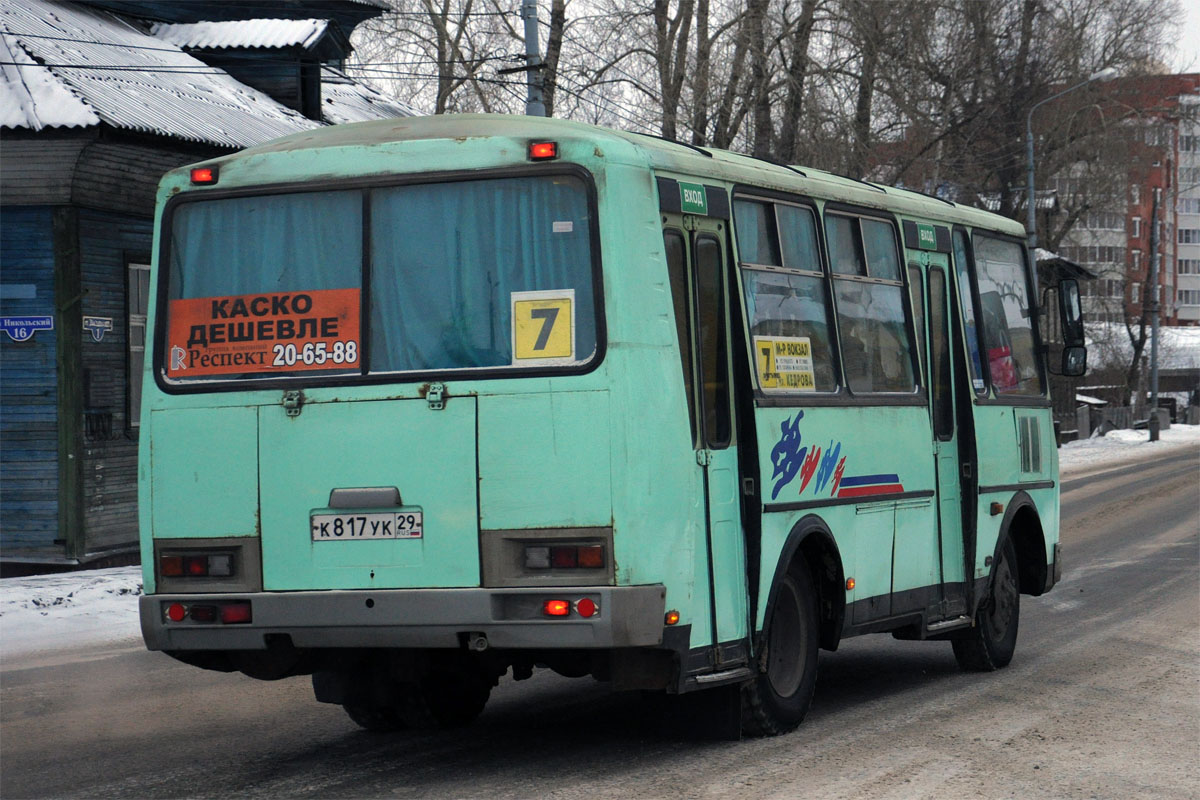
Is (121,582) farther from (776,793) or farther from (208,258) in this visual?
(776,793)

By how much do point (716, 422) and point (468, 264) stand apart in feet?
4.29

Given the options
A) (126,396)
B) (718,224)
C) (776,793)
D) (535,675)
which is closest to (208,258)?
(718,224)

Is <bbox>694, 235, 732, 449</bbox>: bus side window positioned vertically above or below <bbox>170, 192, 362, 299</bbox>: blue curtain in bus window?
below

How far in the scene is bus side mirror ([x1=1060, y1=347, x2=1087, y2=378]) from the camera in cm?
1184

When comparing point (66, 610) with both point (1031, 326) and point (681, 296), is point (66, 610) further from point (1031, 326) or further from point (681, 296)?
point (681, 296)

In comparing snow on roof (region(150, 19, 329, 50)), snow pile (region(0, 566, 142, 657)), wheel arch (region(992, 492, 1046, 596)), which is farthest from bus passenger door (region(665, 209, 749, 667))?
snow on roof (region(150, 19, 329, 50))

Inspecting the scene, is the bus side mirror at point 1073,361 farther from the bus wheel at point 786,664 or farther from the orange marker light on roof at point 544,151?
the orange marker light on roof at point 544,151

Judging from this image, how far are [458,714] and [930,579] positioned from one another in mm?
2899

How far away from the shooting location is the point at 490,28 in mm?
38344

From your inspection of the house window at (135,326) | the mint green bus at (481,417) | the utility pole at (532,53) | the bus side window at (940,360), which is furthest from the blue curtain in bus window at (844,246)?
the utility pole at (532,53)

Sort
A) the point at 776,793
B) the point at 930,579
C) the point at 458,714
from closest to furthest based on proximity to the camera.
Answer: the point at 776,793, the point at 458,714, the point at 930,579

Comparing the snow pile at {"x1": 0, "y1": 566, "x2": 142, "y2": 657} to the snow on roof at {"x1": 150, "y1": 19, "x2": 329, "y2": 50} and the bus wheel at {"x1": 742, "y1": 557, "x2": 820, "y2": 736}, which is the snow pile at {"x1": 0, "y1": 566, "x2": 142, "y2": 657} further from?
the snow on roof at {"x1": 150, "y1": 19, "x2": 329, "y2": 50}

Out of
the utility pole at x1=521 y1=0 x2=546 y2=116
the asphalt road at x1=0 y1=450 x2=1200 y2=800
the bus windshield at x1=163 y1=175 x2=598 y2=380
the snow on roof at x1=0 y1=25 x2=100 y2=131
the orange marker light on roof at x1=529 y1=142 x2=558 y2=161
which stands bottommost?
the asphalt road at x1=0 y1=450 x2=1200 y2=800

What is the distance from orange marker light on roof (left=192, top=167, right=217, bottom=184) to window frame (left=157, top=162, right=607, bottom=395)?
44mm
